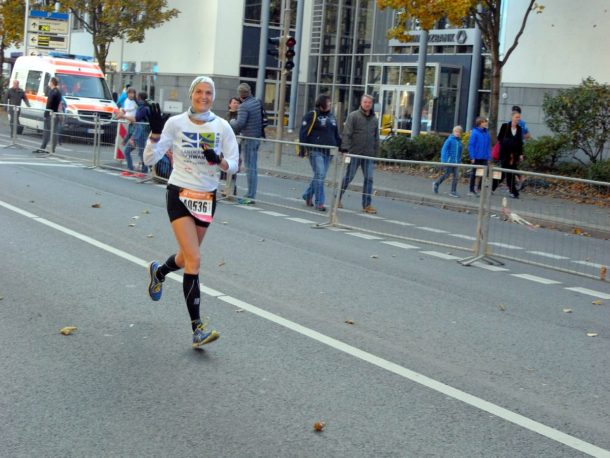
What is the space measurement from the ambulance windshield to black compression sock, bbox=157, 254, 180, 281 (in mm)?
26578

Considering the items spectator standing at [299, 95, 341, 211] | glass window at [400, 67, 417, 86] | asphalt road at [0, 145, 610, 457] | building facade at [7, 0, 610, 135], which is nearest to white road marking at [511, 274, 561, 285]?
asphalt road at [0, 145, 610, 457]

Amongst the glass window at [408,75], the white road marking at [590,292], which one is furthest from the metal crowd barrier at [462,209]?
the glass window at [408,75]

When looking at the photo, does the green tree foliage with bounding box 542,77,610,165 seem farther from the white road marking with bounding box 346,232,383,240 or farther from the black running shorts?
the black running shorts

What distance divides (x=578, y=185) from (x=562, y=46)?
18.0m

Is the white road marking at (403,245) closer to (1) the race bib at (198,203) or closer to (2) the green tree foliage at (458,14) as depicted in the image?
(1) the race bib at (198,203)

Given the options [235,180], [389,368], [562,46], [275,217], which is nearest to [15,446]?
[389,368]

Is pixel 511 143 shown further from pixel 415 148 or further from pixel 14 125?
pixel 14 125

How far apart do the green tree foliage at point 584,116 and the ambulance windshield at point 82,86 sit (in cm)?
1578

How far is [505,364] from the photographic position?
6848 millimetres

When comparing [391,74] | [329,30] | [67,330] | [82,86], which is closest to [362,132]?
[67,330]

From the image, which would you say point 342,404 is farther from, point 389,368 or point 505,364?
point 505,364

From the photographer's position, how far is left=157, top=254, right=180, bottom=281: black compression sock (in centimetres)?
732

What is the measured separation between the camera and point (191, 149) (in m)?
7.08

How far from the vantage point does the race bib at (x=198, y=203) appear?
22.9ft
